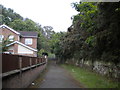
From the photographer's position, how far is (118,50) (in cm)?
917

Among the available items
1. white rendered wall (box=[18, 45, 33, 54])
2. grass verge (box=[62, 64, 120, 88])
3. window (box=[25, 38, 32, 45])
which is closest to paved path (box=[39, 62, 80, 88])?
grass verge (box=[62, 64, 120, 88])

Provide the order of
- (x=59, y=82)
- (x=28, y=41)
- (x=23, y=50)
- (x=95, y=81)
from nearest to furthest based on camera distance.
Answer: (x=59, y=82), (x=95, y=81), (x=23, y=50), (x=28, y=41)

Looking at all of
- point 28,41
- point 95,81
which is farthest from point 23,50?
point 95,81

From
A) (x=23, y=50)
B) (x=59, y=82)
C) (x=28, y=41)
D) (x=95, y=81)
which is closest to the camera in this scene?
(x=59, y=82)

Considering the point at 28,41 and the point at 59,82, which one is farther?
the point at 28,41

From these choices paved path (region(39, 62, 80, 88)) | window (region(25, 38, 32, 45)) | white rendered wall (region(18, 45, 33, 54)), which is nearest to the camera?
paved path (region(39, 62, 80, 88))

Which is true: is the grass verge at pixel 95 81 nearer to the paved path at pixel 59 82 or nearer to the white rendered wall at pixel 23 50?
the paved path at pixel 59 82

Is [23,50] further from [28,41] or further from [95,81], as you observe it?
[95,81]

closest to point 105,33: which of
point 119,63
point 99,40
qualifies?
point 99,40

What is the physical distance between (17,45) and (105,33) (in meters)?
21.2

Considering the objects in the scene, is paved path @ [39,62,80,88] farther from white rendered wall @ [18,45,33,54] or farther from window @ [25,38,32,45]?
window @ [25,38,32,45]

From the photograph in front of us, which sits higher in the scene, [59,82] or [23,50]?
Result: [23,50]

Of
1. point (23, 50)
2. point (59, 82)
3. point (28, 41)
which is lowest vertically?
point (59, 82)

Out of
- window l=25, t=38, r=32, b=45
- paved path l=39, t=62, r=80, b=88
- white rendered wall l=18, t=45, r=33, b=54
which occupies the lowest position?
paved path l=39, t=62, r=80, b=88
